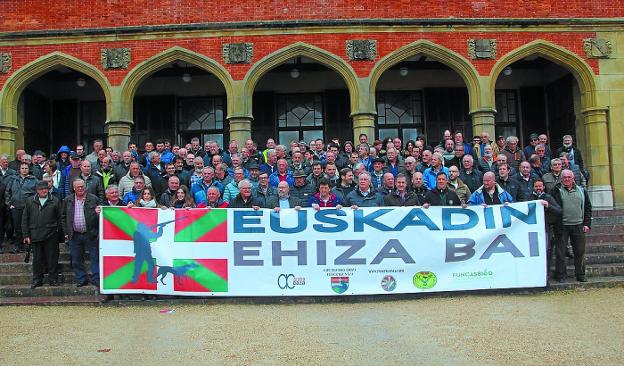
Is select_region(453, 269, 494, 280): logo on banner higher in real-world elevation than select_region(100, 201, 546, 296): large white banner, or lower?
lower

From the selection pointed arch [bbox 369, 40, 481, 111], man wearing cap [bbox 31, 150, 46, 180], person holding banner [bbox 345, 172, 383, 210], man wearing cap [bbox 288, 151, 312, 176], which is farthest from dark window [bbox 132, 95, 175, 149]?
person holding banner [bbox 345, 172, 383, 210]

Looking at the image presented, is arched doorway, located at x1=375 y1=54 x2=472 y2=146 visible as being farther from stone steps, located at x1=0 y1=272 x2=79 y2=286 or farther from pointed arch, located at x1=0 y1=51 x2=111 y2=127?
stone steps, located at x1=0 y1=272 x2=79 y2=286

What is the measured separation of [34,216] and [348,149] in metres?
5.67

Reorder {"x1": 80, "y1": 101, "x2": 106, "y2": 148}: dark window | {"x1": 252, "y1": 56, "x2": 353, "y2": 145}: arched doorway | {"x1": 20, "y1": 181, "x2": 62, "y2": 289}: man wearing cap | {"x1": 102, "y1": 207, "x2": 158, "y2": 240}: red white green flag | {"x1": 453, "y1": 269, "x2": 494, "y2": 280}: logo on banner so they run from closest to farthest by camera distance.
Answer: {"x1": 453, "y1": 269, "x2": 494, "y2": 280}: logo on banner
{"x1": 102, "y1": 207, "x2": 158, "y2": 240}: red white green flag
{"x1": 20, "y1": 181, "x2": 62, "y2": 289}: man wearing cap
{"x1": 252, "y1": 56, "x2": 353, "y2": 145}: arched doorway
{"x1": 80, "y1": 101, "x2": 106, "y2": 148}: dark window

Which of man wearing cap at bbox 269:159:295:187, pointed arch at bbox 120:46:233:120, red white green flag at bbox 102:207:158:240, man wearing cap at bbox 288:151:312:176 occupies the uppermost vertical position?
pointed arch at bbox 120:46:233:120

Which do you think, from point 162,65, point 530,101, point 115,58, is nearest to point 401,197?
point 162,65

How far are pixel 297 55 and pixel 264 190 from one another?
581cm

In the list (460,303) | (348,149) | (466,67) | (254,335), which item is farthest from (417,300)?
(466,67)

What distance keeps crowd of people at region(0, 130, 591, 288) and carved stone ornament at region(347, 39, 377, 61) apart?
12.4 ft

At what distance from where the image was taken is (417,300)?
7277 millimetres

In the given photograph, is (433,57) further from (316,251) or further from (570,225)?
(316,251)

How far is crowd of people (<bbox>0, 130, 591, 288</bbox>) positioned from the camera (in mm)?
7867

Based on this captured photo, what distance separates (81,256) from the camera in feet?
26.3

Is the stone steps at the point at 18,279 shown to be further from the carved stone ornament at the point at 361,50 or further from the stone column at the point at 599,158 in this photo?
the stone column at the point at 599,158
